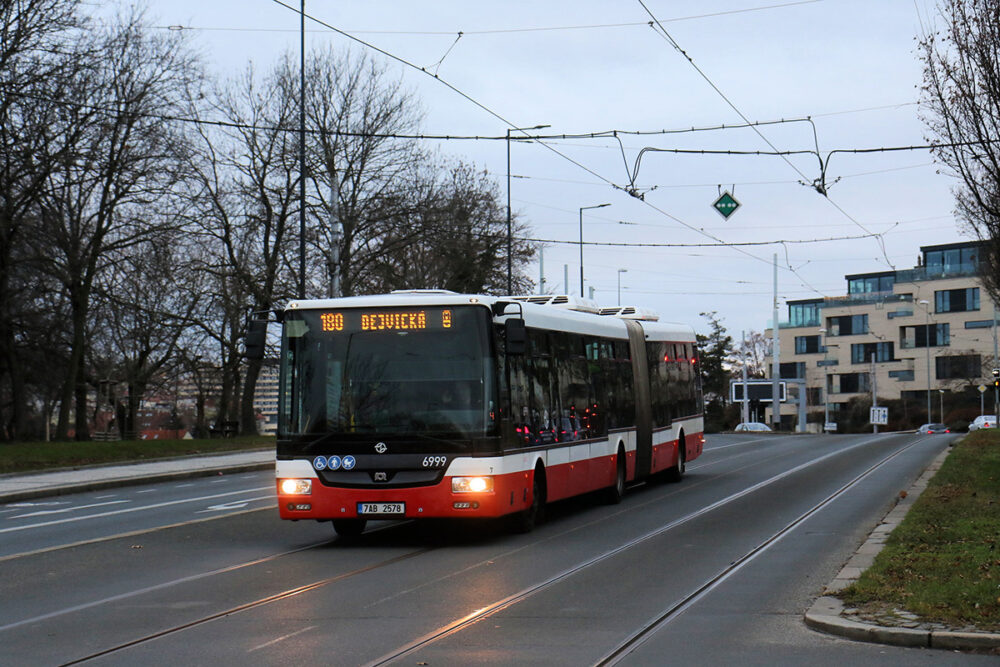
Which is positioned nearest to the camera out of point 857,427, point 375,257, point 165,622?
point 165,622

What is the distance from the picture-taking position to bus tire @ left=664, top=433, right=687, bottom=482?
2584 centimetres

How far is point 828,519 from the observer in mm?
17531

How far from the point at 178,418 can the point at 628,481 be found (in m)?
68.6

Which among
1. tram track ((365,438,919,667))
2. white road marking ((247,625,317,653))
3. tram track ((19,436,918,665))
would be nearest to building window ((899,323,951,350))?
tram track ((365,438,919,667))

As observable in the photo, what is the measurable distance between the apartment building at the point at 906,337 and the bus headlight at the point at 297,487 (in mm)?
84756

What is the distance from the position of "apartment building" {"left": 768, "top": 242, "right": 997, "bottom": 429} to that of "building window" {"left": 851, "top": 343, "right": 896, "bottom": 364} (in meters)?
0.08

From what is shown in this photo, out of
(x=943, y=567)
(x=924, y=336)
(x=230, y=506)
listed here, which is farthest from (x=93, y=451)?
(x=924, y=336)

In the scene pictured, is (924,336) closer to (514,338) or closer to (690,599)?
(514,338)

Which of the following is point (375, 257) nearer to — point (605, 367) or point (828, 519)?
point (605, 367)

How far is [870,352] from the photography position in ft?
361

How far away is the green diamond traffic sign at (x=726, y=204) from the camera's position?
101 feet

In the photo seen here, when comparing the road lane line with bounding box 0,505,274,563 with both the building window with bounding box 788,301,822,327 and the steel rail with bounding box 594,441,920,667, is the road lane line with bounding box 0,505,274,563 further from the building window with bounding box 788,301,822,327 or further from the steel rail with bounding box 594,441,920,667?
the building window with bounding box 788,301,822,327

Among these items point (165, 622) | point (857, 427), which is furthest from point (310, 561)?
point (857, 427)

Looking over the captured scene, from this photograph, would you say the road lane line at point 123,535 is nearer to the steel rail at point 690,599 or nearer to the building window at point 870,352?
the steel rail at point 690,599
